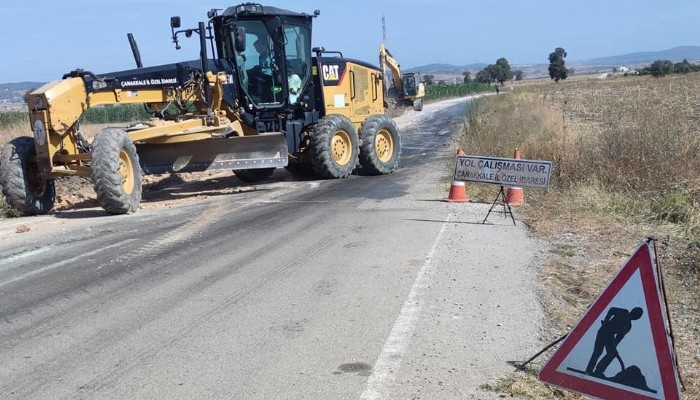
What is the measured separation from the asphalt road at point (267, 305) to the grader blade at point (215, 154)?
1995mm

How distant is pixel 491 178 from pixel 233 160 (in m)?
5.09

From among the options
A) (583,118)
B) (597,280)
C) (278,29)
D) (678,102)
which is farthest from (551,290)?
(583,118)

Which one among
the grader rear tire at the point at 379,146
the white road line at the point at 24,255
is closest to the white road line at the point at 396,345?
the white road line at the point at 24,255

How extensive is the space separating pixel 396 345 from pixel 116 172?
6.66 meters

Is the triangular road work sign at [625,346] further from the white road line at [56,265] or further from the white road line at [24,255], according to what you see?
the white road line at [24,255]

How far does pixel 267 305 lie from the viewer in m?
6.29

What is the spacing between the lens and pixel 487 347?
527 cm

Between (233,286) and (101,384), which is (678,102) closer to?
(233,286)

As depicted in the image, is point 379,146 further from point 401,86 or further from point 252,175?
point 401,86

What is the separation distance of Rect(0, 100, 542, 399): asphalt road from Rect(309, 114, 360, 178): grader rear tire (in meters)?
3.93

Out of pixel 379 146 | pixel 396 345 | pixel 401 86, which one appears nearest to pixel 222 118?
pixel 379 146

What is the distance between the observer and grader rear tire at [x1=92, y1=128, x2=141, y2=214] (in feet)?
34.5

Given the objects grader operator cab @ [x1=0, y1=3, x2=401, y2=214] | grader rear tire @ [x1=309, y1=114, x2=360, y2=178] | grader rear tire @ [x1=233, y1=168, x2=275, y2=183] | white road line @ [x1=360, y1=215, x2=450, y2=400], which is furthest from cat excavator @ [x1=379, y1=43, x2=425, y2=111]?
white road line @ [x1=360, y1=215, x2=450, y2=400]

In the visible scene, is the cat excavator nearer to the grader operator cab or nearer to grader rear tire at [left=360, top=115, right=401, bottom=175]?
the grader operator cab
